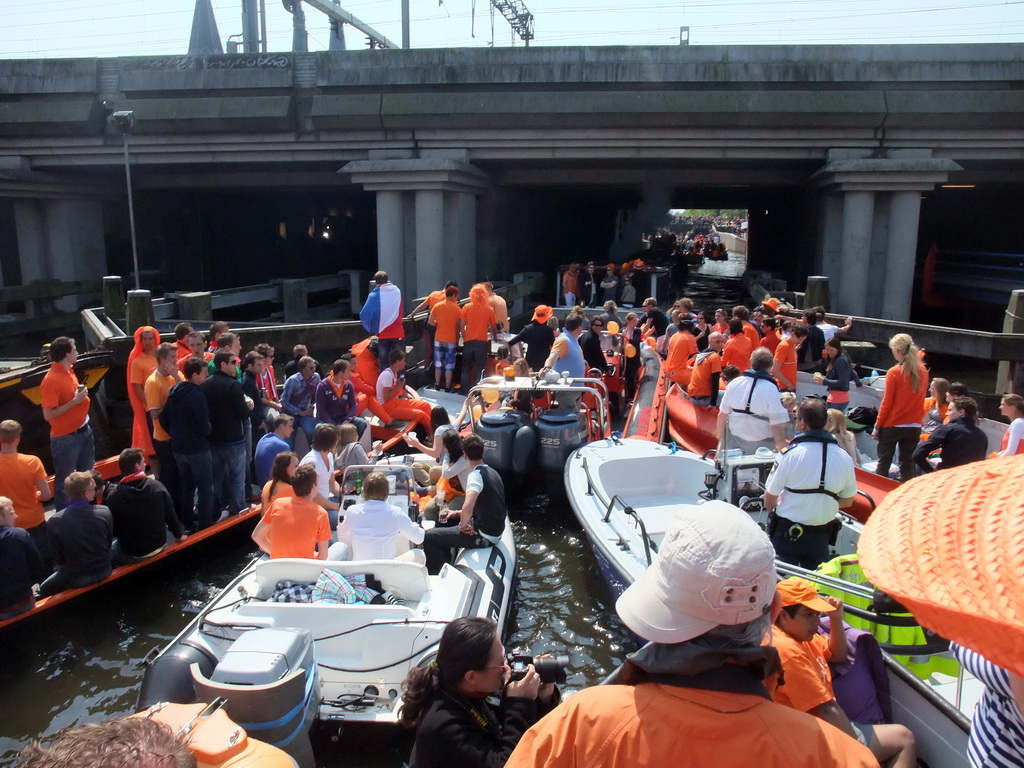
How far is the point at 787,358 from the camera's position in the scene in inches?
321

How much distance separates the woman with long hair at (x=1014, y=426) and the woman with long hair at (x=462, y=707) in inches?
192

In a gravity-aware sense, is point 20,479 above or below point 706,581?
below

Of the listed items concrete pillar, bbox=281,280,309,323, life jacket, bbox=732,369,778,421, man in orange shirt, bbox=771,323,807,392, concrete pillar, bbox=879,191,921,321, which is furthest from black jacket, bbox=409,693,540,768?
concrete pillar, bbox=879,191,921,321

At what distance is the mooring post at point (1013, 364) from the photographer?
1052cm

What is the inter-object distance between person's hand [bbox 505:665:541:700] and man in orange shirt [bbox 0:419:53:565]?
4.50m

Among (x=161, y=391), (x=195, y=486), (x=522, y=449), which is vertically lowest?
(x=195, y=486)

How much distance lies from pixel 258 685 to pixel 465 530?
2455mm

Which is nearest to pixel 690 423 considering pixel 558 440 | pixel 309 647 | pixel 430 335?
pixel 558 440

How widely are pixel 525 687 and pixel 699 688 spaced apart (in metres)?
1.34

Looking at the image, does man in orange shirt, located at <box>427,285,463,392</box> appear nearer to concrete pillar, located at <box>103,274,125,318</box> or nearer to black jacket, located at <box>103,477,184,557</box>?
black jacket, located at <box>103,477,184,557</box>

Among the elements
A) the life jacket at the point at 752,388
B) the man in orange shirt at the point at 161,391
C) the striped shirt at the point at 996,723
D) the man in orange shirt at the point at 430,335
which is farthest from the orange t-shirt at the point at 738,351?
the striped shirt at the point at 996,723

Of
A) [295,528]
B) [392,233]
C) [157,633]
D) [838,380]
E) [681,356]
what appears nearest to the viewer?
[295,528]

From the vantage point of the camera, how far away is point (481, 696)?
266cm

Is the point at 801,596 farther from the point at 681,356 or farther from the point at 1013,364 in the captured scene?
the point at 1013,364
